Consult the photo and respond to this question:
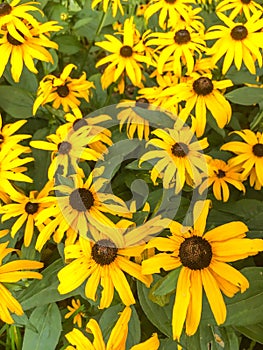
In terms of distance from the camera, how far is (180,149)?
1.07 metres

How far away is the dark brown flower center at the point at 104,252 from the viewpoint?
2.78 ft

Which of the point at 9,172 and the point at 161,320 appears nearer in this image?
the point at 161,320

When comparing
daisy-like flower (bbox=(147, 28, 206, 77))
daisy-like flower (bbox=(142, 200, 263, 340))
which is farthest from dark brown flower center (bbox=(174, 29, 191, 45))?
daisy-like flower (bbox=(142, 200, 263, 340))

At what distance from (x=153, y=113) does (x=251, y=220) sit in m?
0.27

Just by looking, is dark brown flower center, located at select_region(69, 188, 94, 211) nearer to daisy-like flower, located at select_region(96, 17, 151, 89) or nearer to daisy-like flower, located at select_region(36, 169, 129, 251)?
daisy-like flower, located at select_region(36, 169, 129, 251)

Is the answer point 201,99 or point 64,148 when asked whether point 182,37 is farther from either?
point 64,148

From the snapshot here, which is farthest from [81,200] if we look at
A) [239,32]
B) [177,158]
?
[239,32]

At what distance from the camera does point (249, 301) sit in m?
0.83

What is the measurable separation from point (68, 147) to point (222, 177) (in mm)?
290

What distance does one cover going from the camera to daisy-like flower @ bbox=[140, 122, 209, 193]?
40.8 inches

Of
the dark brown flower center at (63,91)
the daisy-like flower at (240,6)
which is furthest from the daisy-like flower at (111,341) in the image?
the daisy-like flower at (240,6)

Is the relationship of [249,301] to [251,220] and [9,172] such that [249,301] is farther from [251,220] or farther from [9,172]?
[9,172]

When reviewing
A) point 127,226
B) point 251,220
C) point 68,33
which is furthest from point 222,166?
point 68,33

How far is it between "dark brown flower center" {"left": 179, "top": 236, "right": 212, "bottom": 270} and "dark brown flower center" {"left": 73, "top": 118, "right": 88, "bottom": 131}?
41 centimetres
